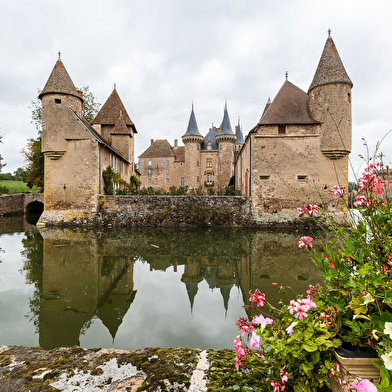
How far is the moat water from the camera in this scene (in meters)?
3.82

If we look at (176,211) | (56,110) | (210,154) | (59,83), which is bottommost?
(176,211)

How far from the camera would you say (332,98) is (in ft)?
51.6

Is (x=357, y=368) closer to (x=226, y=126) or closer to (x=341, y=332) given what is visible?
(x=341, y=332)

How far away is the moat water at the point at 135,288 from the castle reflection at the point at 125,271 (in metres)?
0.02

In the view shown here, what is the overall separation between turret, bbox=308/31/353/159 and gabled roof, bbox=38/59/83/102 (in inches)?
621

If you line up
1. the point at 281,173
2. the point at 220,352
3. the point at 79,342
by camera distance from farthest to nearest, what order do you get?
the point at 281,173 → the point at 79,342 → the point at 220,352

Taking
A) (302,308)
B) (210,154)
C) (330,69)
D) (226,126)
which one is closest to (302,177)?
(330,69)

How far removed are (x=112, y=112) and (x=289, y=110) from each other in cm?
1733

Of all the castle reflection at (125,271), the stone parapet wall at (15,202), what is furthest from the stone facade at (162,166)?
the castle reflection at (125,271)

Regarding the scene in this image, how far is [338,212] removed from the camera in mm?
16281

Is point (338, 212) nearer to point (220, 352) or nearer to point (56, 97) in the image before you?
point (220, 352)

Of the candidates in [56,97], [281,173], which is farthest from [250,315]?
[56,97]

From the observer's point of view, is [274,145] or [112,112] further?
[112,112]

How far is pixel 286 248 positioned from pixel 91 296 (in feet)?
23.9
